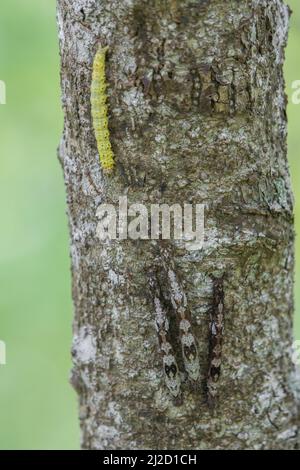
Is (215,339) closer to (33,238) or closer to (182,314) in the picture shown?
(182,314)

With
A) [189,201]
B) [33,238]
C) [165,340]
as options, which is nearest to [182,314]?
[165,340]

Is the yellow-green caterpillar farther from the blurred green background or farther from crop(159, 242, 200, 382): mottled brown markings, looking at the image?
the blurred green background

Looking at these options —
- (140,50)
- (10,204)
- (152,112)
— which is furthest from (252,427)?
(10,204)

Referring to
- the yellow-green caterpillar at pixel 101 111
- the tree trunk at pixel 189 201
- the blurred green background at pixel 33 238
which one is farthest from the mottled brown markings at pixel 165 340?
the blurred green background at pixel 33 238

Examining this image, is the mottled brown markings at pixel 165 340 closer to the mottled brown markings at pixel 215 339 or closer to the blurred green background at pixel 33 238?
the mottled brown markings at pixel 215 339

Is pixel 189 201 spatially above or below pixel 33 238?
above

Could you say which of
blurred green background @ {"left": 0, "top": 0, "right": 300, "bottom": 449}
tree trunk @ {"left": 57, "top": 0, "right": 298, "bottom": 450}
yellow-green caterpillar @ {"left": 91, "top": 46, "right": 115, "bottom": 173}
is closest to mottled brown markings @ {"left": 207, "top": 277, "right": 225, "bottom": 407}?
tree trunk @ {"left": 57, "top": 0, "right": 298, "bottom": 450}

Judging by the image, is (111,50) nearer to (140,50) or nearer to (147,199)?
(140,50)
